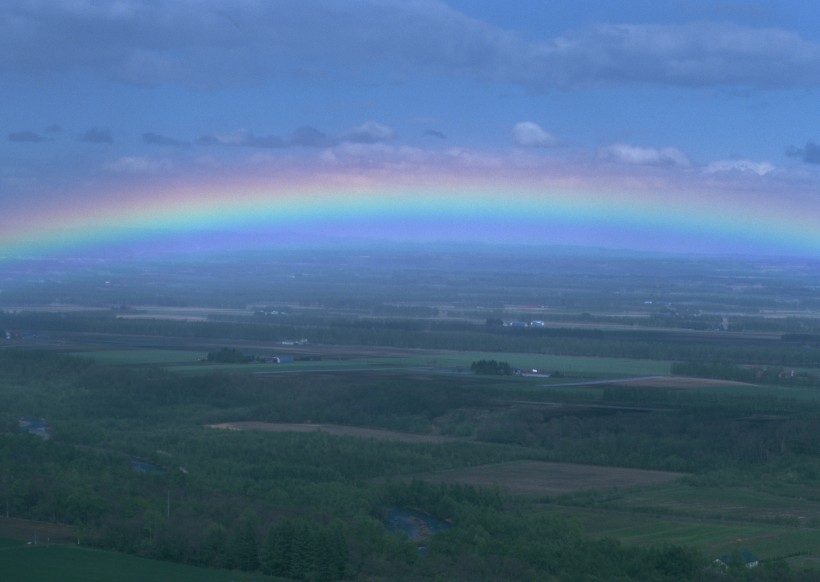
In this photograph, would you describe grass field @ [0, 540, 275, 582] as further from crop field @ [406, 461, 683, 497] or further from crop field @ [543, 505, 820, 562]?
crop field @ [406, 461, 683, 497]

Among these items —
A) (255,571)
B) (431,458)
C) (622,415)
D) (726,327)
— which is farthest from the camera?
(726,327)

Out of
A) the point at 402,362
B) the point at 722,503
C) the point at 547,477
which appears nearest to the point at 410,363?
the point at 402,362

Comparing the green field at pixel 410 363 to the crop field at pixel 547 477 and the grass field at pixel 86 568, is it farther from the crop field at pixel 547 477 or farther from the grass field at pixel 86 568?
the grass field at pixel 86 568

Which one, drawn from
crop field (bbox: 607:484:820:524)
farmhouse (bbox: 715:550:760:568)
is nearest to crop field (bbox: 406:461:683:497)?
crop field (bbox: 607:484:820:524)

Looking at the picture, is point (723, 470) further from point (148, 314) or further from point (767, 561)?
point (148, 314)

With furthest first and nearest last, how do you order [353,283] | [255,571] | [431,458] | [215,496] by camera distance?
[353,283] → [431,458] → [215,496] → [255,571]

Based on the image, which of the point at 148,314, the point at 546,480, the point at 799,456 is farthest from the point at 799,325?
the point at 546,480
